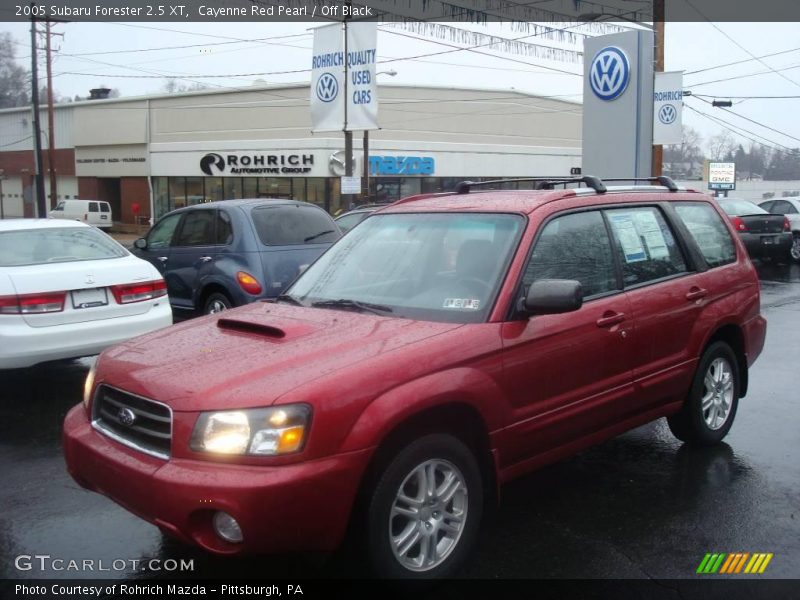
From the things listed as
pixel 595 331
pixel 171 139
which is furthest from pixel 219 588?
pixel 171 139

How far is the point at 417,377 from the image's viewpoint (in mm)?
3387

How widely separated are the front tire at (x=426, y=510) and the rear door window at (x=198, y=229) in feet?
21.4

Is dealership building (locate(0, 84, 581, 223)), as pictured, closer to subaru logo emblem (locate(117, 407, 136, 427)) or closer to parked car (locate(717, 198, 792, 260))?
parked car (locate(717, 198, 792, 260))

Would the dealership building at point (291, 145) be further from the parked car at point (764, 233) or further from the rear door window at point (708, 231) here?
the rear door window at point (708, 231)

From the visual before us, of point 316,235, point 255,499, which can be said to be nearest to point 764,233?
point 316,235

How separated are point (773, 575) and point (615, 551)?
0.71 metres

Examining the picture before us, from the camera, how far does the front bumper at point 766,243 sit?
18.4 meters

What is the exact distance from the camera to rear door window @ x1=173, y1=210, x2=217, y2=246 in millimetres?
9547

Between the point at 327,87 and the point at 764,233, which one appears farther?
the point at 327,87

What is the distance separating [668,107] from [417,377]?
1854 centimetres

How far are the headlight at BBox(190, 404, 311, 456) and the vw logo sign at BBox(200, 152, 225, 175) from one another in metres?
38.3

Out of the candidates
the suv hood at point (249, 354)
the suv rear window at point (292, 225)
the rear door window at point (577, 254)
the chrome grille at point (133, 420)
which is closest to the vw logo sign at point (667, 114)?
the suv rear window at point (292, 225)

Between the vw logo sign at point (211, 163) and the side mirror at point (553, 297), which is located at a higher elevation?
the vw logo sign at point (211, 163)

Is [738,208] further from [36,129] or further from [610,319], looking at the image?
[36,129]
